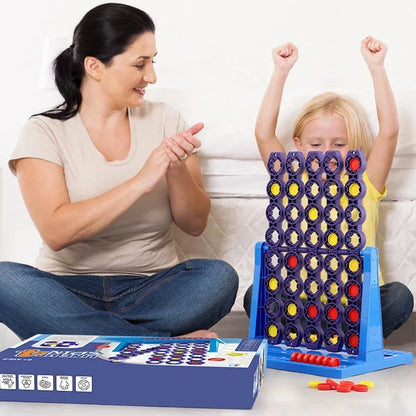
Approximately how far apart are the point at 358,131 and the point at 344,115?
0.05 m

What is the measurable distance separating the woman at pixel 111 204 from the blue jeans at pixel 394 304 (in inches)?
12.4

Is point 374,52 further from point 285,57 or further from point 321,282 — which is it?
point 321,282

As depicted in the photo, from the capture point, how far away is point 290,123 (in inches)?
73.1

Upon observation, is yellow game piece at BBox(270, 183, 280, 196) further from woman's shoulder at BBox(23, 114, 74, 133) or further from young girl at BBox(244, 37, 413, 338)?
woman's shoulder at BBox(23, 114, 74, 133)

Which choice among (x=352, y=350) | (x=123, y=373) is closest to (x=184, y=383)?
(x=123, y=373)

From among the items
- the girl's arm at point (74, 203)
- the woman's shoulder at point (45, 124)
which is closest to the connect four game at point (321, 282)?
the girl's arm at point (74, 203)

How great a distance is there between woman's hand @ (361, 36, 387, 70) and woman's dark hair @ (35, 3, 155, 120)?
475mm

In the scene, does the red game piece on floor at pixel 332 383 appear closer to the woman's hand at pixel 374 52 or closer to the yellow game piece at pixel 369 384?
the yellow game piece at pixel 369 384

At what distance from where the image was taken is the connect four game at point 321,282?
1.39 m

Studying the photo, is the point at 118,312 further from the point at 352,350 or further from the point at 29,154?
the point at 352,350

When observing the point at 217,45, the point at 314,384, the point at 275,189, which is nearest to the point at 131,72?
the point at 275,189

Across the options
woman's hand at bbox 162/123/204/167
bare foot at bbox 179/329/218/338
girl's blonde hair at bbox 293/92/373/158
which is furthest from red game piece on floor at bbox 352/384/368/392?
girl's blonde hair at bbox 293/92/373/158

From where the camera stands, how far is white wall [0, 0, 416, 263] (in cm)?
211

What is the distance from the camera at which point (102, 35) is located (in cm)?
168
